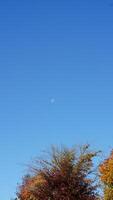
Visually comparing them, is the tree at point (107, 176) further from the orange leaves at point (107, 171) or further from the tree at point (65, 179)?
the tree at point (65, 179)

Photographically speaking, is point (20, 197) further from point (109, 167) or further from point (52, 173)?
point (52, 173)

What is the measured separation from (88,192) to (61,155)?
8.89 feet

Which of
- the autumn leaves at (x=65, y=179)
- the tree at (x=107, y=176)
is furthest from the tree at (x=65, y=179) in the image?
the tree at (x=107, y=176)

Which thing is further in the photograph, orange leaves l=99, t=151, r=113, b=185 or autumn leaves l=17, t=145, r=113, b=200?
orange leaves l=99, t=151, r=113, b=185

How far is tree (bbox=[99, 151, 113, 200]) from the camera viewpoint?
44.7 metres

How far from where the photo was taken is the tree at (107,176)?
44.7m

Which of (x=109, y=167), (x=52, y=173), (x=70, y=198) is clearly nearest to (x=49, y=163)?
(x=52, y=173)

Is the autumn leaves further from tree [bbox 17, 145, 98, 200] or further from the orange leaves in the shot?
the orange leaves

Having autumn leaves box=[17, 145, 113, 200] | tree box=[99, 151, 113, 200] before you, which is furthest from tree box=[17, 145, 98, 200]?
tree box=[99, 151, 113, 200]

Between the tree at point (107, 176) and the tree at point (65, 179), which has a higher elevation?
the tree at point (107, 176)

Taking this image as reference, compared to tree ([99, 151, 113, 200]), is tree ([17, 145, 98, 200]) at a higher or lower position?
lower

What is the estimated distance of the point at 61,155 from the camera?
89.0 feet

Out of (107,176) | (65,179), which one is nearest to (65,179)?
(65,179)

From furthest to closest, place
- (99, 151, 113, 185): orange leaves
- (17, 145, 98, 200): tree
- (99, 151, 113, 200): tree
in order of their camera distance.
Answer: (99, 151, 113, 185): orange leaves
(99, 151, 113, 200): tree
(17, 145, 98, 200): tree
